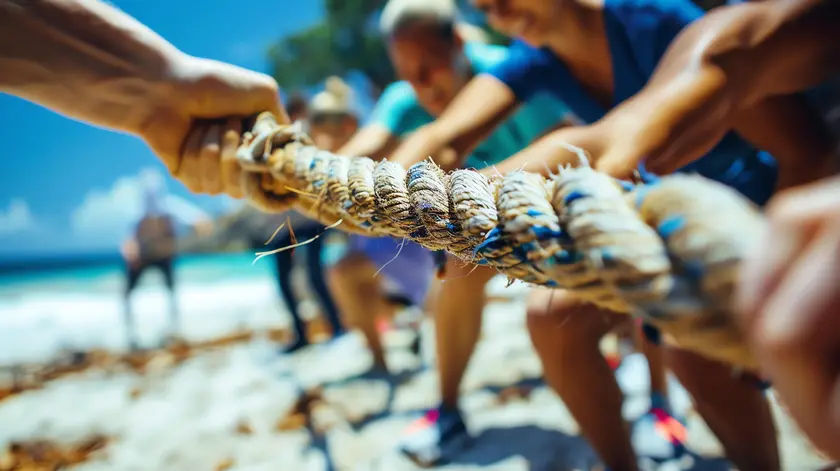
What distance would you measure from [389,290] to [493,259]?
2.58m

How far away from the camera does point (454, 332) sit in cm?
169

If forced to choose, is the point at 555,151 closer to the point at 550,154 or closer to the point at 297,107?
the point at 550,154

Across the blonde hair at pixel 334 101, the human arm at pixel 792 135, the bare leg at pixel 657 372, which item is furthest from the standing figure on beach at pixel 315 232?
the human arm at pixel 792 135

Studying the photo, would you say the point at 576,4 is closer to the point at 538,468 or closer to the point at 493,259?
the point at 493,259

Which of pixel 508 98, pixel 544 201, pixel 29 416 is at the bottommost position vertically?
pixel 29 416

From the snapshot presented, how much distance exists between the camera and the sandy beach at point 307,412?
1.51 m

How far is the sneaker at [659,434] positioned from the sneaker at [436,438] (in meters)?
0.55

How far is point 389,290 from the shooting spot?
3117mm

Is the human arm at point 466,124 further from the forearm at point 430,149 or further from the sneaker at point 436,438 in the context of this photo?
the sneaker at point 436,438

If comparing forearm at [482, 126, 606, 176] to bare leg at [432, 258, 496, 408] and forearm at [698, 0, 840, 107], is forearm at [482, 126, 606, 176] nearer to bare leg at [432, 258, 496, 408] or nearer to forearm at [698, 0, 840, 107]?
forearm at [698, 0, 840, 107]

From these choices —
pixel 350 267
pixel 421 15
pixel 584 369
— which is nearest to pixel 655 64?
pixel 584 369

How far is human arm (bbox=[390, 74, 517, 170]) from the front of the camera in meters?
1.35

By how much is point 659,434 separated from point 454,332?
71 cm

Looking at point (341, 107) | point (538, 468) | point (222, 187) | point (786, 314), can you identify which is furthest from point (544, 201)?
point (341, 107)
